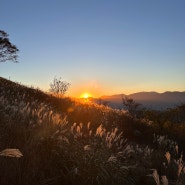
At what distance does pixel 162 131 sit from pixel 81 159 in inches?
463

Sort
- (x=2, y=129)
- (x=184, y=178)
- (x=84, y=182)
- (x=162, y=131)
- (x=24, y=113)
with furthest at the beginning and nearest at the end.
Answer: (x=162, y=131) → (x=24, y=113) → (x=2, y=129) → (x=84, y=182) → (x=184, y=178)

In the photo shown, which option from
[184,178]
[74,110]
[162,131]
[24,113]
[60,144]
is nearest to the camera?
[184,178]

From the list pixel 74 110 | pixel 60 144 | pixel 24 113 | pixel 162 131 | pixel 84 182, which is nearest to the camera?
pixel 84 182

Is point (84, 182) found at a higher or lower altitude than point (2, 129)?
lower

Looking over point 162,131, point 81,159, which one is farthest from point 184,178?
point 162,131

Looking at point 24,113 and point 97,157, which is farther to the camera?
point 24,113

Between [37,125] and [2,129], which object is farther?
[37,125]

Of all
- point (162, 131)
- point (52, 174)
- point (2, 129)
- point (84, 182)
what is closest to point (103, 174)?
point (84, 182)

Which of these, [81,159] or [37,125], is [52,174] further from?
[37,125]

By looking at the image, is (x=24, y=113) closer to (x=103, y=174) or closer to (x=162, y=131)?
(x=103, y=174)

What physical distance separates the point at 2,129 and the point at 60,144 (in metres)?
0.89

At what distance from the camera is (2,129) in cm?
473

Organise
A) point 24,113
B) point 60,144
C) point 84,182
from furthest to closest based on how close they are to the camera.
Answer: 1. point 24,113
2. point 60,144
3. point 84,182

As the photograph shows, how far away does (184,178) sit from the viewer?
164 inches
